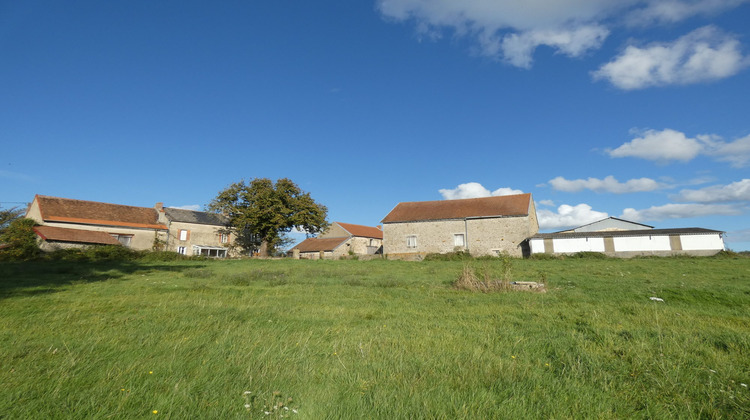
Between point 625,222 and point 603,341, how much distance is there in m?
43.7

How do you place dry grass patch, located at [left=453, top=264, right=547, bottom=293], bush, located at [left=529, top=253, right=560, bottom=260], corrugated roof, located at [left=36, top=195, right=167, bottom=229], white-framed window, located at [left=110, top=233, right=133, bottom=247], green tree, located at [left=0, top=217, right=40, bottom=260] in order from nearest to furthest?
dry grass patch, located at [left=453, top=264, right=547, bottom=293] → green tree, located at [left=0, top=217, right=40, bottom=260] → bush, located at [left=529, top=253, right=560, bottom=260] → corrugated roof, located at [left=36, top=195, right=167, bottom=229] → white-framed window, located at [left=110, top=233, right=133, bottom=247]

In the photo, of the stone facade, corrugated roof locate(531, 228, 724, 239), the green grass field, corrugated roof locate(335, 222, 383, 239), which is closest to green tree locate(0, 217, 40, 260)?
A: the stone facade

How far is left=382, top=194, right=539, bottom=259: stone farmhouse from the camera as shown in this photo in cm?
3700

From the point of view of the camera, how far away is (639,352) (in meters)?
4.29

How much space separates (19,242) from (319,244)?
30809mm

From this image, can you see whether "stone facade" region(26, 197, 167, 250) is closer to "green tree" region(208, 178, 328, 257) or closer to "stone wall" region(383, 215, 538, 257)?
"green tree" region(208, 178, 328, 257)

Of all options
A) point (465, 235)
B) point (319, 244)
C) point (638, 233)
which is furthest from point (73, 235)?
point (638, 233)

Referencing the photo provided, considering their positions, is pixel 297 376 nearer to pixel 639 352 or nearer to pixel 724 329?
pixel 639 352

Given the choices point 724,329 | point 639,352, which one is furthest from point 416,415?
point 724,329

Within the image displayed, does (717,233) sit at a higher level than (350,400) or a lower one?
higher

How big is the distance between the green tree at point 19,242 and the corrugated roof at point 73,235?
0.78 m

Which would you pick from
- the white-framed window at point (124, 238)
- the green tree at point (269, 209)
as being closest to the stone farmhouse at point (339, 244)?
the green tree at point (269, 209)

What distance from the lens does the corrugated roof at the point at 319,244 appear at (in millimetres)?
50741

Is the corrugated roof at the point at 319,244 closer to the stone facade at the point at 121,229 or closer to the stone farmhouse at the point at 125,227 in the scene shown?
the stone farmhouse at the point at 125,227
